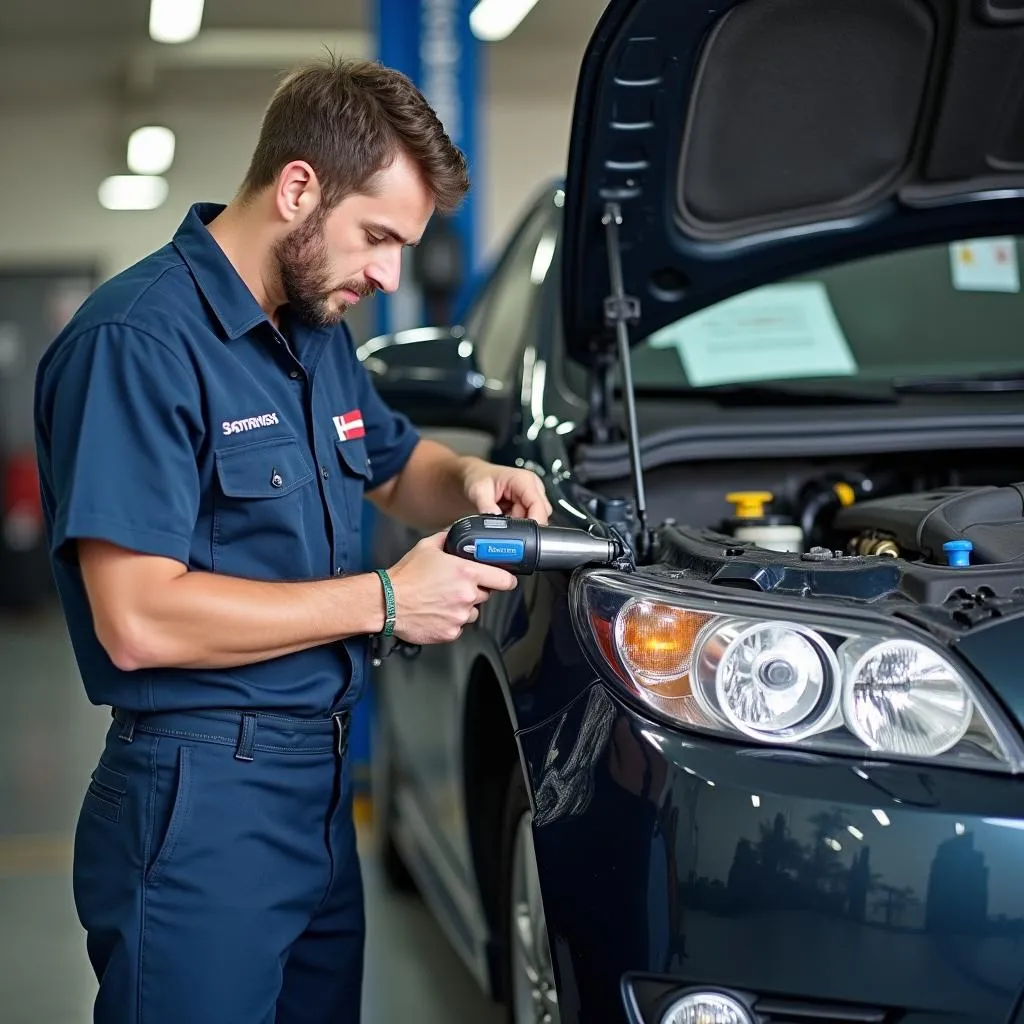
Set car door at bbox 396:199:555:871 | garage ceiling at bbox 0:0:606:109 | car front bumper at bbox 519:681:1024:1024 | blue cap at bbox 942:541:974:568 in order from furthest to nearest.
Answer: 1. garage ceiling at bbox 0:0:606:109
2. car door at bbox 396:199:555:871
3. blue cap at bbox 942:541:974:568
4. car front bumper at bbox 519:681:1024:1024

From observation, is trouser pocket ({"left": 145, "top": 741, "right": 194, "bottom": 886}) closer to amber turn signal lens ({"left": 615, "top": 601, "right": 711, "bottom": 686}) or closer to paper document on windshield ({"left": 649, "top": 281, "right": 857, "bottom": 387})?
amber turn signal lens ({"left": 615, "top": 601, "right": 711, "bottom": 686})

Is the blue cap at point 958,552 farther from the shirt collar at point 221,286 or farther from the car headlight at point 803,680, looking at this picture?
the shirt collar at point 221,286

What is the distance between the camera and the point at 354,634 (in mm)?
1711

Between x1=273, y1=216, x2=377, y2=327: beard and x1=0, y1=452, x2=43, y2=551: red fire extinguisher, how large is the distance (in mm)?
9808

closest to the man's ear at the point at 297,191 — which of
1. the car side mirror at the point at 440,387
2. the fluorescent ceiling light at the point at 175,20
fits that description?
the car side mirror at the point at 440,387

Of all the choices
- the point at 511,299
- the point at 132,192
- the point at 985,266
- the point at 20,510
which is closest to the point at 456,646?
the point at 511,299

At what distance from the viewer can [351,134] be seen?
1681 millimetres

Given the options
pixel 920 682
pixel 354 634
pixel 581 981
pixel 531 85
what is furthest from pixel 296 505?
pixel 531 85

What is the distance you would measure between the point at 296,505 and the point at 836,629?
67 centimetres

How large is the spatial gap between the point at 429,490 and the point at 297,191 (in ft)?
2.09

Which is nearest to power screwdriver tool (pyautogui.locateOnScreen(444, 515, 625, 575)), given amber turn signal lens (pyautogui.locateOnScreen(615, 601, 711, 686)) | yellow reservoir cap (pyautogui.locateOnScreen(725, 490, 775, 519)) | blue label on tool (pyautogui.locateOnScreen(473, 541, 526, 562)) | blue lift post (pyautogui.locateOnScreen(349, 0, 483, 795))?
blue label on tool (pyautogui.locateOnScreen(473, 541, 526, 562))

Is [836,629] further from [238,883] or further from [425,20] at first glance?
[425,20]

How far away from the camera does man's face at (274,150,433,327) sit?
5.58ft

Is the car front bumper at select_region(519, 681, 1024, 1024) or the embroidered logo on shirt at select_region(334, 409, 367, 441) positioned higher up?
the embroidered logo on shirt at select_region(334, 409, 367, 441)
